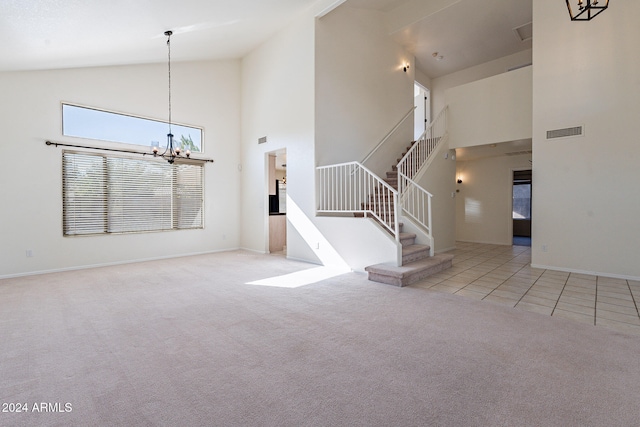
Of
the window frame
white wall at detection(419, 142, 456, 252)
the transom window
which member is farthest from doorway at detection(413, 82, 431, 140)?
the transom window

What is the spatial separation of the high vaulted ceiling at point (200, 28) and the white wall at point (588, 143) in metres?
2.04

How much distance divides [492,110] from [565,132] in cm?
168

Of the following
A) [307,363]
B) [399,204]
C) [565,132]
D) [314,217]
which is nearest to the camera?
[307,363]

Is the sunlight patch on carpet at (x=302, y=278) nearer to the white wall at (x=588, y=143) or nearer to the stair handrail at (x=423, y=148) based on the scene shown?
the stair handrail at (x=423, y=148)

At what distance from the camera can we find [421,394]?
5.77ft

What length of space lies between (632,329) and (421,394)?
8.10ft

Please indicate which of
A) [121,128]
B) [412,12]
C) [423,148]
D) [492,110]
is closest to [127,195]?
Answer: [121,128]

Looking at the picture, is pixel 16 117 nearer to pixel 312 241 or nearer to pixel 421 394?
pixel 312 241

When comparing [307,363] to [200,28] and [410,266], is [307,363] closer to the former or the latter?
[410,266]

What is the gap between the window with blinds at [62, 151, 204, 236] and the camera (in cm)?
540

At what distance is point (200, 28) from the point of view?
5133mm

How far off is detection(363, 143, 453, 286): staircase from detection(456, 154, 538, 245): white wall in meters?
4.21

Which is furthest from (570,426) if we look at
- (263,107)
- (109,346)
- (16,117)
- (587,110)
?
(16,117)

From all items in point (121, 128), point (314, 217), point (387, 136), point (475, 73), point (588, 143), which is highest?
point (475, 73)
